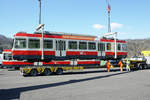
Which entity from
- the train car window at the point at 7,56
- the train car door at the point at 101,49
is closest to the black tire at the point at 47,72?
the train car door at the point at 101,49

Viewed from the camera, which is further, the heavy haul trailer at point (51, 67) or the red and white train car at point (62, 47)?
the heavy haul trailer at point (51, 67)

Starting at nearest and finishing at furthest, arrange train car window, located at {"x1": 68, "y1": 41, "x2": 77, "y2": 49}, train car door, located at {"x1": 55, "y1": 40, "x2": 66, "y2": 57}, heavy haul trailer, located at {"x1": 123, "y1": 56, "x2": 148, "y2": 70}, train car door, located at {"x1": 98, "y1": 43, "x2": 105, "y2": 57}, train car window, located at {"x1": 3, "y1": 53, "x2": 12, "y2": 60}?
train car door, located at {"x1": 55, "y1": 40, "x2": 66, "y2": 57}, train car window, located at {"x1": 68, "y1": 41, "x2": 77, "y2": 49}, train car door, located at {"x1": 98, "y1": 43, "x2": 105, "y2": 57}, heavy haul trailer, located at {"x1": 123, "y1": 56, "x2": 148, "y2": 70}, train car window, located at {"x1": 3, "y1": 53, "x2": 12, "y2": 60}

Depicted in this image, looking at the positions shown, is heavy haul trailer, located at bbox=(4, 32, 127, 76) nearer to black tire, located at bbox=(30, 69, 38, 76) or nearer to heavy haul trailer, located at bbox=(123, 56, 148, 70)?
black tire, located at bbox=(30, 69, 38, 76)

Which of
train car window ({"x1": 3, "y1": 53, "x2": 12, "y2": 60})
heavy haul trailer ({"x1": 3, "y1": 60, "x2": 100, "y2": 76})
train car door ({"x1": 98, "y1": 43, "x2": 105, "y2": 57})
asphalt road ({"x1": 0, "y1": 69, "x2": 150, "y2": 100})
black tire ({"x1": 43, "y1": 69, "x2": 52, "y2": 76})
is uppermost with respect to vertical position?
train car door ({"x1": 98, "y1": 43, "x2": 105, "y2": 57})

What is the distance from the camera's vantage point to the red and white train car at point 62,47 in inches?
680

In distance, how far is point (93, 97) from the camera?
8141mm

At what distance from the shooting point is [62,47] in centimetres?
1939

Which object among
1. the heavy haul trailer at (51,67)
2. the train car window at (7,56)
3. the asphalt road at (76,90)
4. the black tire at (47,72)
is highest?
the train car window at (7,56)

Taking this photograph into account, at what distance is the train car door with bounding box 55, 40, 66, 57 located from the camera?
19100 mm

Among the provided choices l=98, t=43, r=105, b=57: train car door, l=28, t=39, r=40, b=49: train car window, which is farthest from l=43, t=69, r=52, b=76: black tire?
l=98, t=43, r=105, b=57: train car door

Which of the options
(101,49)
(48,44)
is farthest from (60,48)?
(101,49)

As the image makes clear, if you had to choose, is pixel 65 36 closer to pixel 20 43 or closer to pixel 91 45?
pixel 91 45

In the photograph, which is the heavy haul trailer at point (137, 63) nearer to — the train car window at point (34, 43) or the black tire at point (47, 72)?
the black tire at point (47, 72)

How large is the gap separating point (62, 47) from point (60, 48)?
0.87 feet
